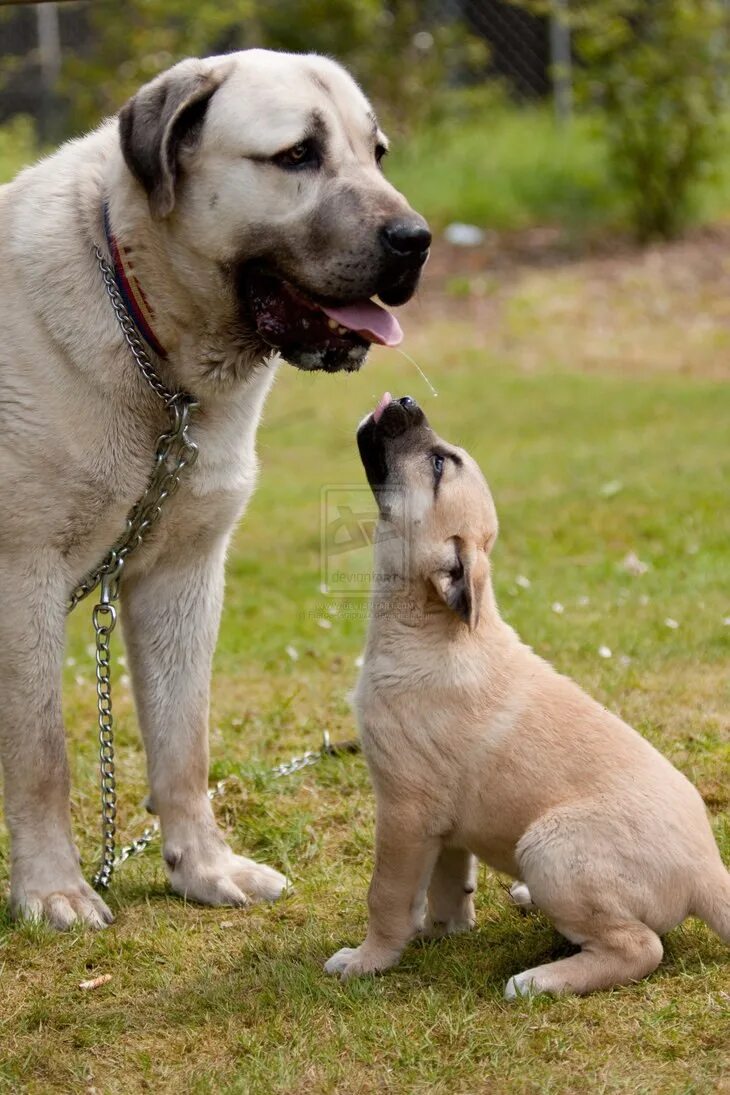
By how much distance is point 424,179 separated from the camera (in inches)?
573

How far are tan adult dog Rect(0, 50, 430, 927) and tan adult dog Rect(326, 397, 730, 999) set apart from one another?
0.39 metres

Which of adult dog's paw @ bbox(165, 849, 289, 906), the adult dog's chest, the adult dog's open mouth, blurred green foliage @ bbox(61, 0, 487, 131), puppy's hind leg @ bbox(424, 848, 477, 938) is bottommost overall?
blurred green foliage @ bbox(61, 0, 487, 131)

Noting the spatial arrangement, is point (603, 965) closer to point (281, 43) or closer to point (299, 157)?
point (299, 157)

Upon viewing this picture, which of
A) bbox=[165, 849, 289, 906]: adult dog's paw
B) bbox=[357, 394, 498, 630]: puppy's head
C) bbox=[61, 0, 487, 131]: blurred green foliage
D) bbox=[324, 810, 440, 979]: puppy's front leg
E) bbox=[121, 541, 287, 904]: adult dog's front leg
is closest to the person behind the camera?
bbox=[324, 810, 440, 979]: puppy's front leg

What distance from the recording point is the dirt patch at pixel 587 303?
11.0m

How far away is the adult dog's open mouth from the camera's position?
3652 mm

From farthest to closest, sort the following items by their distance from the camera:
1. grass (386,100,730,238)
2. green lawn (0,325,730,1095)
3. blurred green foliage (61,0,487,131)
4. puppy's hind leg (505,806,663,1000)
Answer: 1. blurred green foliage (61,0,487,131)
2. grass (386,100,730,238)
3. puppy's hind leg (505,806,663,1000)
4. green lawn (0,325,730,1095)

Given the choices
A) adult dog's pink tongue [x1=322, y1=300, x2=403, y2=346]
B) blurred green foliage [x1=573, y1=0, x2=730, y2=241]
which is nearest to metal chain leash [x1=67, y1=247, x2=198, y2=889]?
adult dog's pink tongue [x1=322, y1=300, x2=403, y2=346]

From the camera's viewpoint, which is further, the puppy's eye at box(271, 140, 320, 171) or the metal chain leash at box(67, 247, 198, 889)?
the metal chain leash at box(67, 247, 198, 889)

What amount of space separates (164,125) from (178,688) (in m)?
1.50

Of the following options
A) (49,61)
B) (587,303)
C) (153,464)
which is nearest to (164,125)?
(153,464)

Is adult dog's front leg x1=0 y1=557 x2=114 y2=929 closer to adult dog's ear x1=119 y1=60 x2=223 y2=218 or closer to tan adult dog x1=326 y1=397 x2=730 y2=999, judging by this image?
tan adult dog x1=326 y1=397 x2=730 y2=999

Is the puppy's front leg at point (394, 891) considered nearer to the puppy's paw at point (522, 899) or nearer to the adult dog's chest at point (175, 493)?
the puppy's paw at point (522, 899)

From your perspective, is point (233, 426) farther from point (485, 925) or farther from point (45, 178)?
point (485, 925)
